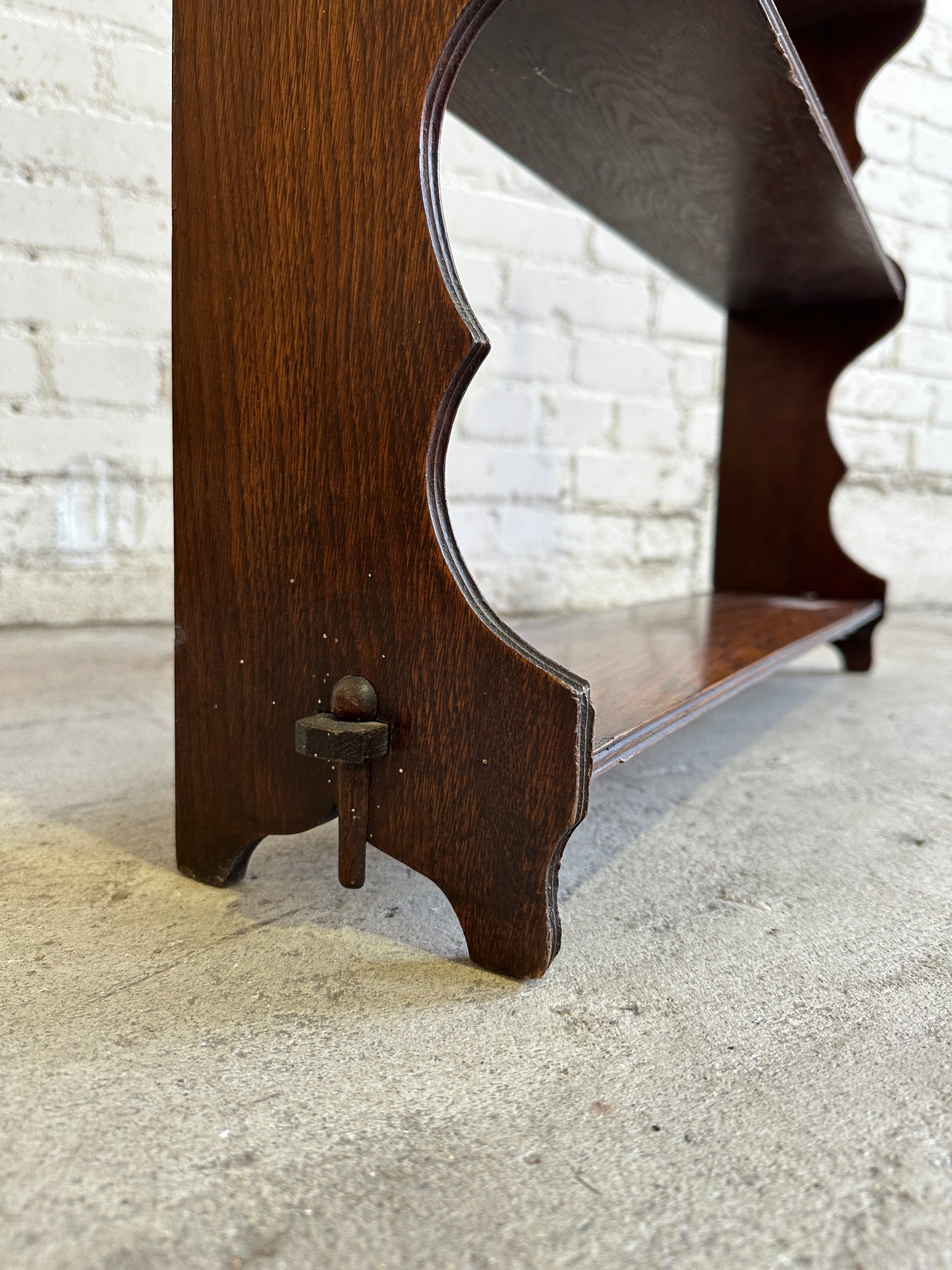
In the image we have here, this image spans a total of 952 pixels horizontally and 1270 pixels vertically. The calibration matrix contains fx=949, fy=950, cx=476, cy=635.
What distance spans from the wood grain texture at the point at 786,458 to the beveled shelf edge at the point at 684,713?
62 cm

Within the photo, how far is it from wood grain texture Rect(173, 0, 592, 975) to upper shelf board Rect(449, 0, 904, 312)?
264 mm

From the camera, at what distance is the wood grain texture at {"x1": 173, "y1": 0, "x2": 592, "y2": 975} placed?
72cm

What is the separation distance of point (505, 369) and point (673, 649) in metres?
1.35

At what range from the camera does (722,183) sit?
50.9 inches

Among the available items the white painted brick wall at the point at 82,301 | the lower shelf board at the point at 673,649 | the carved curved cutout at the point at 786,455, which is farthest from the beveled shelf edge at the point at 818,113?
the white painted brick wall at the point at 82,301

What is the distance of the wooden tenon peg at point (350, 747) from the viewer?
76 cm

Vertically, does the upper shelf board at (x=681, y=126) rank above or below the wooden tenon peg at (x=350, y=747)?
above

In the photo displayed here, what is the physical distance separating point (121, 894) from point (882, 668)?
1799mm

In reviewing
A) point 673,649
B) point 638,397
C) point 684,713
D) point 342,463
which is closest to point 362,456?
point 342,463

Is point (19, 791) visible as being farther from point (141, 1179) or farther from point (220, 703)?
point (141, 1179)

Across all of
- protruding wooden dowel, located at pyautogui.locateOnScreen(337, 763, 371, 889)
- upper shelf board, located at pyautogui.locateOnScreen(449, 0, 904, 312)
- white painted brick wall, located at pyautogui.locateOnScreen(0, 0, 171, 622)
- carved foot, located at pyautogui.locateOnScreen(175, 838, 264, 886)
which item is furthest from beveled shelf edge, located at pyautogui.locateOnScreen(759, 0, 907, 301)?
white painted brick wall, located at pyautogui.locateOnScreen(0, 0, 171, 622)

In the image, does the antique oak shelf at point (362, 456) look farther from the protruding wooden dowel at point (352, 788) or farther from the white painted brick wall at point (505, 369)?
the white painted brick wall at point (505, 369)

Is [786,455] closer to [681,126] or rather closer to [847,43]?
[847,43]

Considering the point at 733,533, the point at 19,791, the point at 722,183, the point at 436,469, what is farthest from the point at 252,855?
the point at 733,533
